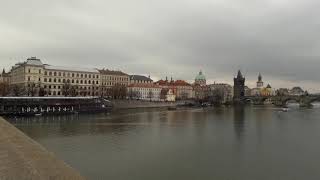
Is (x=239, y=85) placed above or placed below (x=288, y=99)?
above

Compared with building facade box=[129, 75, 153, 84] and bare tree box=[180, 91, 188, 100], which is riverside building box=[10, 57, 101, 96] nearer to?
building facade box=[129, 75, 153, 84]

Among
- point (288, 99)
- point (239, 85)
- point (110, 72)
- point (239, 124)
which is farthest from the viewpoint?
point (239, 85)

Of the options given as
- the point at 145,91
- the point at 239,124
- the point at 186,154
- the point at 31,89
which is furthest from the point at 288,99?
the point at 186,154

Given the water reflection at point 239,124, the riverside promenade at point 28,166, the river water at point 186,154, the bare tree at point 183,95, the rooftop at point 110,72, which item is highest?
the rooftop at point 110,72

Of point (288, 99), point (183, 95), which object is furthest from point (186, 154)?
point (183, 95)

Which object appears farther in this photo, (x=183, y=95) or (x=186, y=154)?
(x=183, y=95)

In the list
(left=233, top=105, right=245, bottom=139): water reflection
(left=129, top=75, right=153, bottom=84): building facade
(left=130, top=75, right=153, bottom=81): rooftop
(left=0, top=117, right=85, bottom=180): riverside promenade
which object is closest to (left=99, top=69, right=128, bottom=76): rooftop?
(left=129, top=75, right=153, bottom=84): building facade

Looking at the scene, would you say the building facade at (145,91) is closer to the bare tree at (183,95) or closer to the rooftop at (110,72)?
the rooftop at (110,72)

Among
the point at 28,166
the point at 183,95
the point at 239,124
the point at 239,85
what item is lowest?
the point at 239,124

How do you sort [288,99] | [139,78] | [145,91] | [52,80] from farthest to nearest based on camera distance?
[139,78], [145,91], [288,99], [52,80]

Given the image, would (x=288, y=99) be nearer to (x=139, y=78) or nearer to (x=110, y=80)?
(x=139, y=78)

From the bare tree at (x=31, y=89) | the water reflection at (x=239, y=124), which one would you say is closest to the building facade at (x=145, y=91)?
the bare tree at (x=31, y=89)

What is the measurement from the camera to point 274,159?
26656 mm

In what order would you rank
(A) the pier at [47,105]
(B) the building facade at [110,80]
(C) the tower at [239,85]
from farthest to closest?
(C) the tower at [239,85], (B) the building facade at [110,80], (A) the pier at [47,105]
